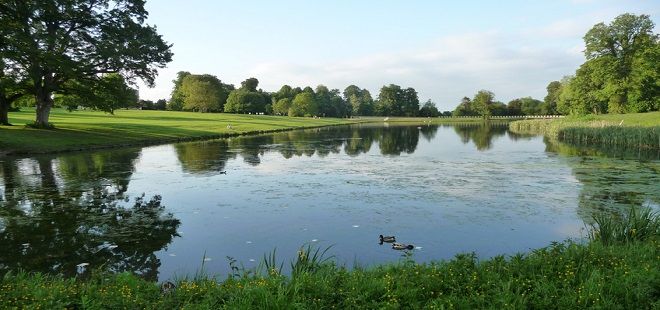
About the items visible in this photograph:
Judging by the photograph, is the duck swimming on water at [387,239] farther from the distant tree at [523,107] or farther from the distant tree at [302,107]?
the distant tree at [523,107]

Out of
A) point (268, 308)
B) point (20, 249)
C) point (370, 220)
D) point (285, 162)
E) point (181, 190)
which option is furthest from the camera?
point (285, 162)

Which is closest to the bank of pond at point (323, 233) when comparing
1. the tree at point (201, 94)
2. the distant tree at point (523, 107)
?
the tree at point (201, 94)

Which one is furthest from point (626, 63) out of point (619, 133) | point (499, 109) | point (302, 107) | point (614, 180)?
point (499, 109)

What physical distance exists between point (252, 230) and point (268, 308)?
21.8ft

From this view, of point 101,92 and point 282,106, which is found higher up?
point 282,106

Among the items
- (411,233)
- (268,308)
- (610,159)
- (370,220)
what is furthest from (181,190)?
(610,159)

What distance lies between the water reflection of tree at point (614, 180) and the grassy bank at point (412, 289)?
7.52 m

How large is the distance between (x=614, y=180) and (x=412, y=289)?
18433mm

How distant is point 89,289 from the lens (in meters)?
6.42

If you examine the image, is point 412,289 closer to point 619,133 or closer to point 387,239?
point 387,239

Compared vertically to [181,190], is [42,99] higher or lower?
higher

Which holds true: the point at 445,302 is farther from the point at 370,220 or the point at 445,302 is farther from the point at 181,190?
the point at 181,190

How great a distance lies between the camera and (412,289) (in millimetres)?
6336

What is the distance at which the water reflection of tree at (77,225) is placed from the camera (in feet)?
32.0
